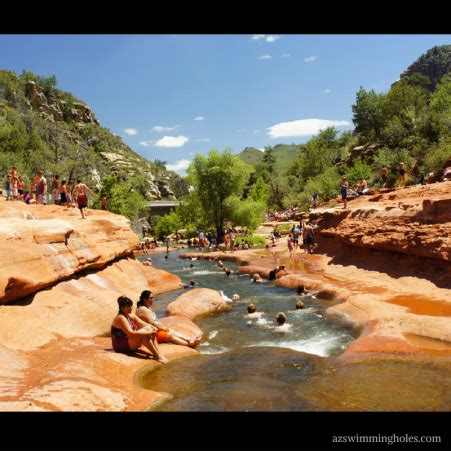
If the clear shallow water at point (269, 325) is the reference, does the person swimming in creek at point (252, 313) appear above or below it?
above

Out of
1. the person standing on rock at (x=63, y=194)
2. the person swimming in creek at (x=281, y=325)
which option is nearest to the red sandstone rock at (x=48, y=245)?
the person standing on rock at (x=63, y=194)

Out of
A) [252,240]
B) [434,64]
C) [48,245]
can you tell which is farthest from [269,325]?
[434,64]

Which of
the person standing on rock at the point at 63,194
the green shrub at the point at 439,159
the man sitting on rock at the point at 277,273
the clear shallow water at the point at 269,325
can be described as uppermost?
the green shrub at the point at 439,159

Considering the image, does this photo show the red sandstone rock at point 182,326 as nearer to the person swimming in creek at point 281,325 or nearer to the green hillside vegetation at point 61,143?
the person swimming in creek at point 281,325

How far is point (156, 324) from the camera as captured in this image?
379 inches

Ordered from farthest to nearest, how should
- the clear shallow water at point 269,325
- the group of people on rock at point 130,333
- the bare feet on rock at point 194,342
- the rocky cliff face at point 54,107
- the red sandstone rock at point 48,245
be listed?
1. the rocky cliff face at point 54,107
2. the clear shallow water at point 269,325
3. the bare feet on rock at point 194,342
4. the red sandstone rock at point 48,245
5. the group of people on rock at point 130,333

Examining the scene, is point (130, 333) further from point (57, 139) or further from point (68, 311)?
point (57, 139)

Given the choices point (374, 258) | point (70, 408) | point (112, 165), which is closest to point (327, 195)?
point (374, 258)

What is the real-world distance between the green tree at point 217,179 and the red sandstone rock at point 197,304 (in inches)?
1121

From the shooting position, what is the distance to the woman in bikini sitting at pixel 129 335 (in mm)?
8586

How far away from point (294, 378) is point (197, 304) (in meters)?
7.96

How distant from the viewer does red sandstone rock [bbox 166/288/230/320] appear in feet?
47.0

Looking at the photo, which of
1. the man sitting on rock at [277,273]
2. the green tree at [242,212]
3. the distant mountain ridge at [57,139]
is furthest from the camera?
the distant mountain ridge at [57,139]

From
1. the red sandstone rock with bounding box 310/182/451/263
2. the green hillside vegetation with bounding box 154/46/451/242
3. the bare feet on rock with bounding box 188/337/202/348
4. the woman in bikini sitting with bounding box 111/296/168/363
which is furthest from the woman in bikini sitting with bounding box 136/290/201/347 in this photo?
the green hillside vegetation with bounding box 154/46/451/242
